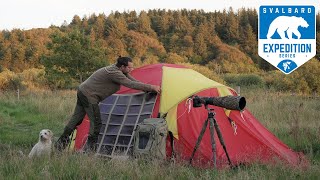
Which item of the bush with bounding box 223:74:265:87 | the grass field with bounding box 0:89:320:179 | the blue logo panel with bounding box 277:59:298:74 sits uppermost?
the blue logo panel with bounding box 277:59:298:74

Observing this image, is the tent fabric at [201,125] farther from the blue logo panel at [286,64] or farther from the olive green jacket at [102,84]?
the blue logo panel at [286,64]

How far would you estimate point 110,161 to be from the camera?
5285 millimetres

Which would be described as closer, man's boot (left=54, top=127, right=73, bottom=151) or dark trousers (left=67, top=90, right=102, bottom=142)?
dark trousers (left=67, top=90, right=102, bottom=142)

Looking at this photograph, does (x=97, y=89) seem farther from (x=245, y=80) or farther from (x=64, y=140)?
(x=245, y=80)

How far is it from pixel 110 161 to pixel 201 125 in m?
1.72

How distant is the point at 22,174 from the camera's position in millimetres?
4676

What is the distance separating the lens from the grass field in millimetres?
4703

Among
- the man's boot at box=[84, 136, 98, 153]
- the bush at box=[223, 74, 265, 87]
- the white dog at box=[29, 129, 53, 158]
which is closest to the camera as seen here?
the white dog at box=[29, 129, 53, 158]

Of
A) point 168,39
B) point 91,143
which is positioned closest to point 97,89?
point 91,143

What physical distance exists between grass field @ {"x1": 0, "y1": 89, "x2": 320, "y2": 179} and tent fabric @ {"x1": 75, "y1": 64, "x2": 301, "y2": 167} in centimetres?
50

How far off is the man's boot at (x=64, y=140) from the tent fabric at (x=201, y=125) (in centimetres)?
24

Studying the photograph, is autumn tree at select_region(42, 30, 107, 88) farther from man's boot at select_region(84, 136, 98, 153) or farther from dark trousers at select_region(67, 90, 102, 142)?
man's boot at select_region(84, 136, 98, 153)

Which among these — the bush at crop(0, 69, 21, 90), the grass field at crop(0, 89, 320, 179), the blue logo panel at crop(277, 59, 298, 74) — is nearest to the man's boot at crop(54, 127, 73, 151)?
the grass field at crop(0, 89, 320, 179)

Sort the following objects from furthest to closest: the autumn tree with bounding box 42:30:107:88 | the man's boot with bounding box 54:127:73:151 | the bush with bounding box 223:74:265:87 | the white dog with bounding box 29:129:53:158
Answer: the bush with bounding box 223:74:265:87, the autumn tree with bounding box 42:30:107:88, the man's boot with bounding box 54:127:73:151, the white dog with bounding box 29:129:53:158
